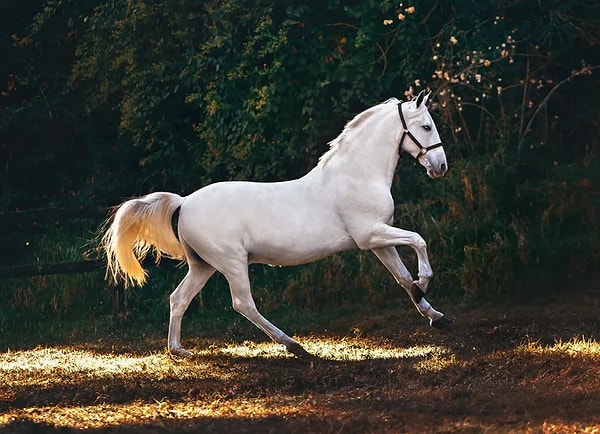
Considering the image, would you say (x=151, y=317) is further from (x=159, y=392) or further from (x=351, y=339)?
(x=159, y=392)

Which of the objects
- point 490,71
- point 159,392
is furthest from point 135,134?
point 159,392

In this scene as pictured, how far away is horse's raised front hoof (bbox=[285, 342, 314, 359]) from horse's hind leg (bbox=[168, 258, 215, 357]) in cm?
88

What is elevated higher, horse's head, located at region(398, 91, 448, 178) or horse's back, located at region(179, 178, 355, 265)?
horse's head, located at region(398, 91, 448, 178)

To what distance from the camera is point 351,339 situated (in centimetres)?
988

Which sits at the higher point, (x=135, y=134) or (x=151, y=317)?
(x=135, y=134)

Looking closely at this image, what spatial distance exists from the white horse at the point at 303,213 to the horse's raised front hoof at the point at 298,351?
121 millimetres

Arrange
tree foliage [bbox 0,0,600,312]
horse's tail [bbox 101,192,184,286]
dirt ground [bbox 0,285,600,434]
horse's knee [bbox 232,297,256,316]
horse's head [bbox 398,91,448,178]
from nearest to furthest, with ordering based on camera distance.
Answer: dirt ground [bbox 0,285,600,434]
horse's knee [bbox 232,297,256,316]
horse's head [bbox 398,91,448,178]
horse's tail [bbox 101,192,184,286]
tree foliage [bbox 0,0,600,312]

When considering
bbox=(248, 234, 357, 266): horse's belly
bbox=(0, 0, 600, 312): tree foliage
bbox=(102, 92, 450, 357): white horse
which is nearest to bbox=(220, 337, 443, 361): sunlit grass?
bbox=(102, 92, 450, 357): white horse

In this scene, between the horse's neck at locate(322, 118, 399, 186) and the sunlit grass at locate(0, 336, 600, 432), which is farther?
the horse's neck at locate(322, 118, 399, 186)

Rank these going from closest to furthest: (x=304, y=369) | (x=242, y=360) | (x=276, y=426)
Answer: (x=276, y=426), (x=304, y=369), (x=242, y=360)

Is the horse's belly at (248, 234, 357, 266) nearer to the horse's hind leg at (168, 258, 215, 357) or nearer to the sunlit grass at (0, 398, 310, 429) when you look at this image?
the horse's hind leg at (168, 258, 215, 357)

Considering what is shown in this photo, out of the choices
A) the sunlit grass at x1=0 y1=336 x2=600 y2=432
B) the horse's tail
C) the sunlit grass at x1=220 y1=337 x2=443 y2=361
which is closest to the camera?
the sunlit grass at x1=0 y1=336 x2=600 y2=432

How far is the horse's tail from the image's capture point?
9.20m

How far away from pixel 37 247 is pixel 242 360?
6695 millimetres
